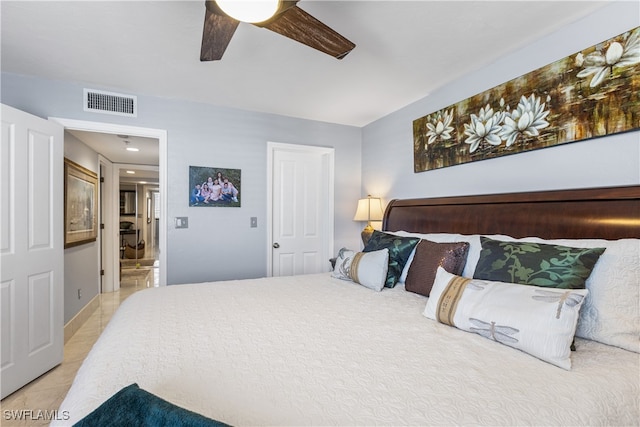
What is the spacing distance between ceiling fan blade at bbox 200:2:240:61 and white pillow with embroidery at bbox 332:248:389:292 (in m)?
1.56

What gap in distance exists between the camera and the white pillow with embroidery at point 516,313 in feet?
3.32

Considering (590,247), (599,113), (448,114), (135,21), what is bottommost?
(590,247)

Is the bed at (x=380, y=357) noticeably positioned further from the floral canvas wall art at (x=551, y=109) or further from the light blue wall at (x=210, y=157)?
the light blue wall at (x=210, y=157)

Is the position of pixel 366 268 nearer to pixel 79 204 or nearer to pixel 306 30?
pixel 306 30

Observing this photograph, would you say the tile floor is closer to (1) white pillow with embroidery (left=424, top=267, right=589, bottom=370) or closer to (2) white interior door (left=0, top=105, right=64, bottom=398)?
(2) white interior door (left=0, top=105, right=64, bottom=398)

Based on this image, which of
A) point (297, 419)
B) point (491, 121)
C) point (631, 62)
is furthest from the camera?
point (491, 121)

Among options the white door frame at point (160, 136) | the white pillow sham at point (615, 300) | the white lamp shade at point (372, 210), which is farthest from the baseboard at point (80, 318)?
the white pillow sham at point (615, 300)

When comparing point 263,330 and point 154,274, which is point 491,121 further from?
point 154,274

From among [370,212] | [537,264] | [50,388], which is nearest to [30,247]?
[50,388]

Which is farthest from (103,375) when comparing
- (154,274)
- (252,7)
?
(154,274)

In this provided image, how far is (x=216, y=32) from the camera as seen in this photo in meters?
1.42

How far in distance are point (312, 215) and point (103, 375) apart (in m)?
2.81

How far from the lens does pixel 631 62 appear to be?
1476 millimetres

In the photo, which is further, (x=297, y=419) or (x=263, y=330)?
(x=263, y=330)
